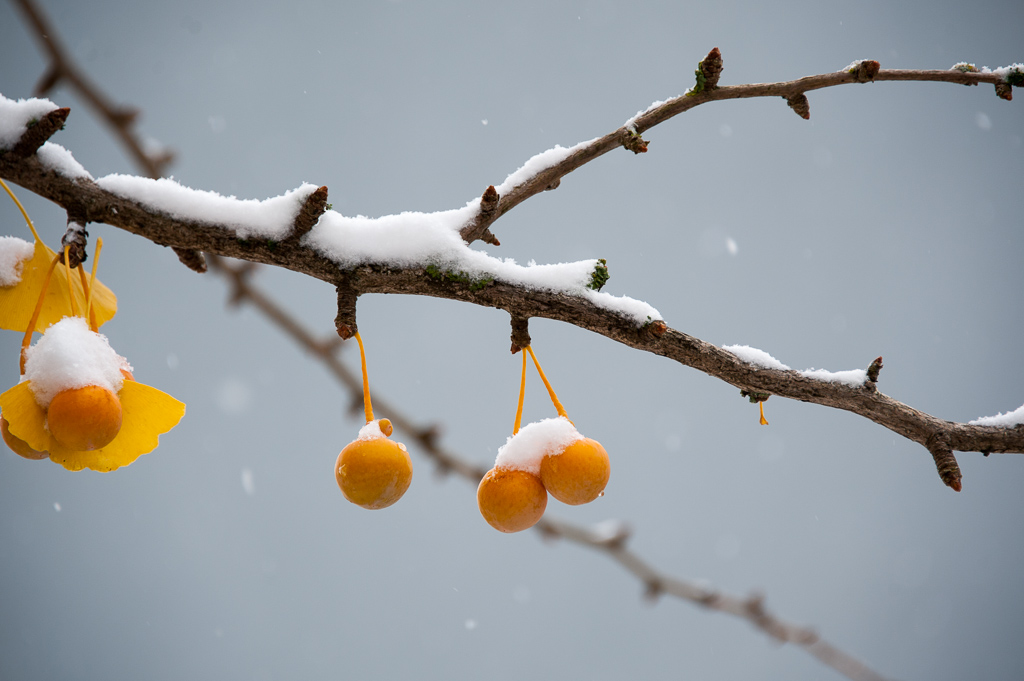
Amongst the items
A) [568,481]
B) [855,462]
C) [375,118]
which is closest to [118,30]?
[375,118]

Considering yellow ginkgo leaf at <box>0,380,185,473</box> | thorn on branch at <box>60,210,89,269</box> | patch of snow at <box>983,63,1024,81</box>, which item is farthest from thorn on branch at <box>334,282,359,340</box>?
patch of snow at <box>983,63,1024,81</box>

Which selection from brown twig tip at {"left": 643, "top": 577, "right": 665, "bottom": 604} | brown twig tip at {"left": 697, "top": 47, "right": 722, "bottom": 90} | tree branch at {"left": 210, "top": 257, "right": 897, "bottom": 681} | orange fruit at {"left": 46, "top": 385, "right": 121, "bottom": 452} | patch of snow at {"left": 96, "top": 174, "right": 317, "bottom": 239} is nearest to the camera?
orange fruit at {"left": 46, "top": 385, "right": 121, "bottom": 452}

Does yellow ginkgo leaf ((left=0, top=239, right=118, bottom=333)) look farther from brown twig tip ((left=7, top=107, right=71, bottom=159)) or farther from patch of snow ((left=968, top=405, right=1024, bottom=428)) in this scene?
patch of snow ((left=968, top=405, right=1024, bottom=428))

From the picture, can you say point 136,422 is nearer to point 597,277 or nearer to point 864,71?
point 597,277

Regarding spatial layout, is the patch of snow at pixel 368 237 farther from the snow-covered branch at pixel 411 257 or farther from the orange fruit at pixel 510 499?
the orange fruit at pixel 510 499

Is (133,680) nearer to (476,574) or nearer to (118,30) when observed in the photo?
(476,574)

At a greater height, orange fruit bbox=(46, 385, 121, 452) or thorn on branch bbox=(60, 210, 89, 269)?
thorn on branch bbox=(60, 210, 89, 269)

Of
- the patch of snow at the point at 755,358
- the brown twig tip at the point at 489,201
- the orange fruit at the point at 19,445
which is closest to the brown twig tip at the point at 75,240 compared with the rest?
the orange fruit at the point at 19,445
